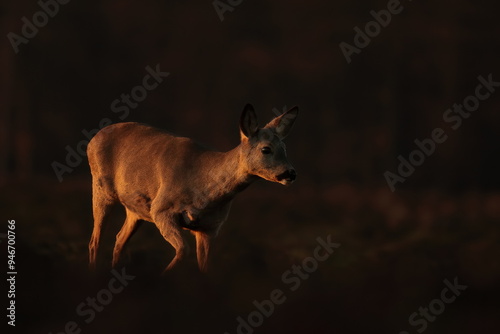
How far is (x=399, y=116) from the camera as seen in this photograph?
82.4 feet

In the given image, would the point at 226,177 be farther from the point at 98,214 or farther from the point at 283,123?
the point at 98,214

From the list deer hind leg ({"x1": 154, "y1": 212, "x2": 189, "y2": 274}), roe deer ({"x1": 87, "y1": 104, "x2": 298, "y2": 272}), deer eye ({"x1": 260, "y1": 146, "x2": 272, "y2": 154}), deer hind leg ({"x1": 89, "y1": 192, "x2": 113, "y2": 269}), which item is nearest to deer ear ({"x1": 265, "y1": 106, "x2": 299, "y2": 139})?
roe deer ({"x1": 87, "y1": 104, "x2": 298, "y2": 272})

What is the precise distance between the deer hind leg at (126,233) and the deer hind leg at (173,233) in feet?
3.30

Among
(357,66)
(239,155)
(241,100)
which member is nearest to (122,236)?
(239,155)

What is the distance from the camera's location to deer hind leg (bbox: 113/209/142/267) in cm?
886

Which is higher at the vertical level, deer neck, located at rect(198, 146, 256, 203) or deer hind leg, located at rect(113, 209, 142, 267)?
deer neck, located at rect(198, 146, 256, 203)

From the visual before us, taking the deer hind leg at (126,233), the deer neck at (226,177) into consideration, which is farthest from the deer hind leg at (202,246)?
the deer hind leg at (126,233)

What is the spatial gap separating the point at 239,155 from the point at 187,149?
766 millimetres

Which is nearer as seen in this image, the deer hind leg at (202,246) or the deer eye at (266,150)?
the deer eye at (266,150)
